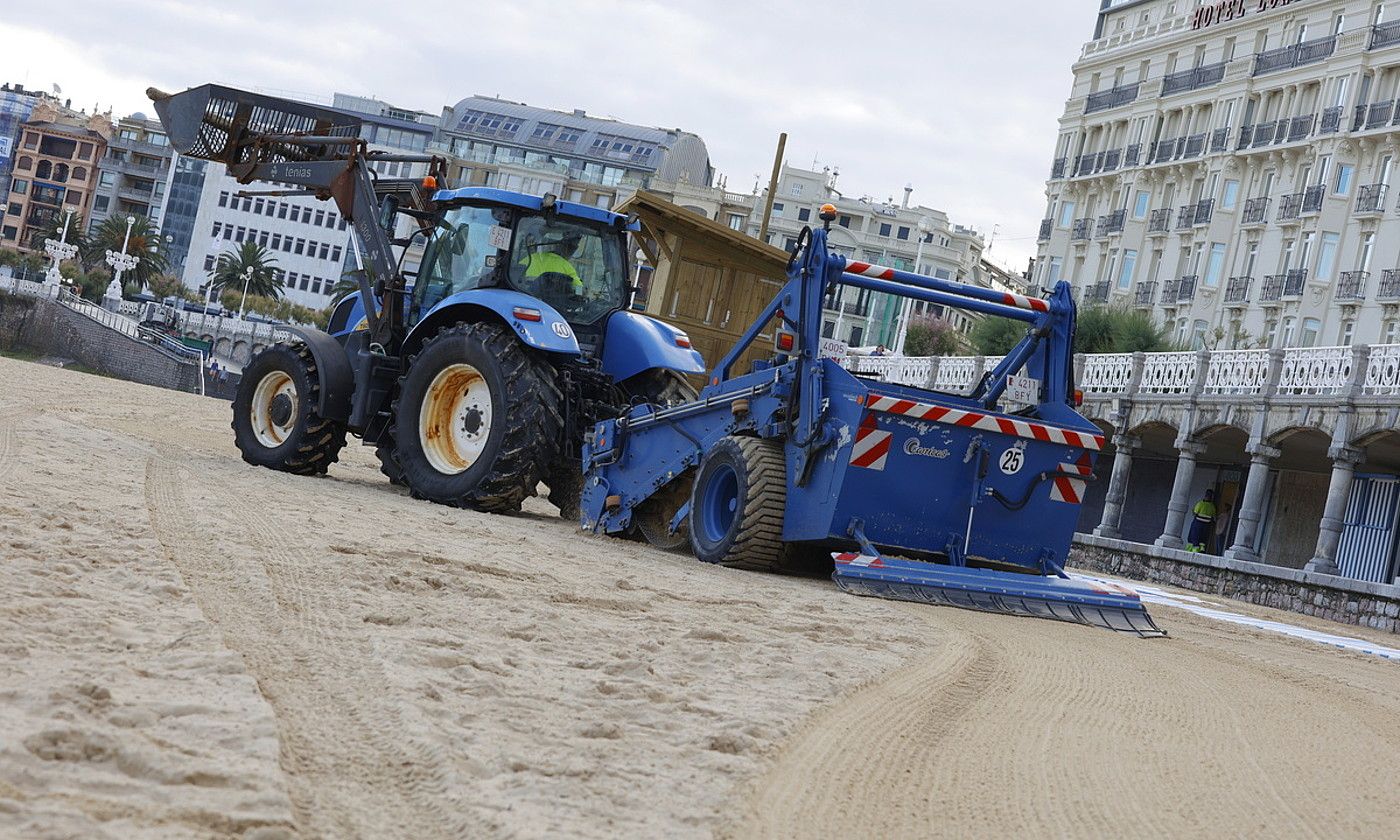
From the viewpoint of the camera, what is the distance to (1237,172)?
52.1m

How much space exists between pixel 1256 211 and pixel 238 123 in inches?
1656

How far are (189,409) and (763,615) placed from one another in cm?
1863

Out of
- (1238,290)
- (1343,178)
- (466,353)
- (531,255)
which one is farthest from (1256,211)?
(466,353)

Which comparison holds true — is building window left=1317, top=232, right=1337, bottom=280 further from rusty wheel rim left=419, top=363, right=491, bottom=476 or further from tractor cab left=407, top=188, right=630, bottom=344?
rusty wheel rim left=419, top=363, right=491, bottom=476

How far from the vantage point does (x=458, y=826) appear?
3.39m

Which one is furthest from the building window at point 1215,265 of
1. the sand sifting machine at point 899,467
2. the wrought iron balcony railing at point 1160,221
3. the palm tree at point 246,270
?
the palm tree at point 246,270

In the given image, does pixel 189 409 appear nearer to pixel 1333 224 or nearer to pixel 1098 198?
pixel 1333 224

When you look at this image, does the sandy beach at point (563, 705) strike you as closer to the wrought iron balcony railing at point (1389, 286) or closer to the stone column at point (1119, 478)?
the stone column at point (1119, 478)

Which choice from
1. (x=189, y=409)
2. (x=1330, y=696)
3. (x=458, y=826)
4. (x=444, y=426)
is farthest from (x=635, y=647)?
(x=189, y=409)

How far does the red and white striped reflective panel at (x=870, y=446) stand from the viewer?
9.70 m

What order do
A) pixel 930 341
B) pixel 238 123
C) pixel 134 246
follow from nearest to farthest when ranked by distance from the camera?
pixel 238 123 < pixel 930 341 < pixel 134 246

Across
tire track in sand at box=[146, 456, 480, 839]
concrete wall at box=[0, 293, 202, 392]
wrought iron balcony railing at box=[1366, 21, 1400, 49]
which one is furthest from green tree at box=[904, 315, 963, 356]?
tire track in sand at box=[146, 456, 480, 839]

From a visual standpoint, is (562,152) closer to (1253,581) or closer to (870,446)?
(1253,581)

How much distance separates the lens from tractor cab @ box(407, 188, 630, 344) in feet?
41.1
